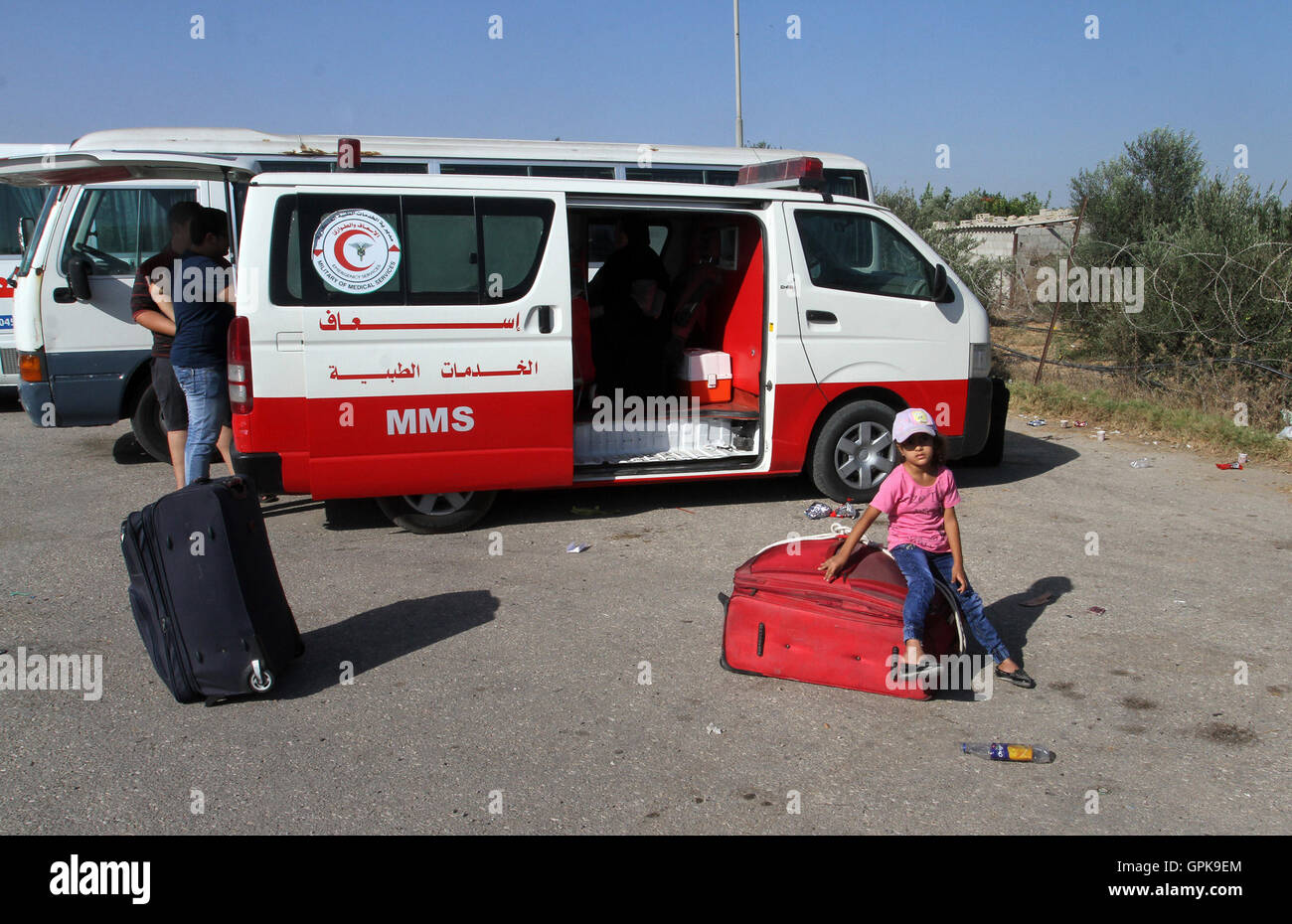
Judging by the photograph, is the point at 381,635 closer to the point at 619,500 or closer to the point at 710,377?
the point at 619,500

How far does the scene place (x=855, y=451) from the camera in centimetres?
736

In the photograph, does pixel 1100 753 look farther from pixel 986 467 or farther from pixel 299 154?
pixel 299 154

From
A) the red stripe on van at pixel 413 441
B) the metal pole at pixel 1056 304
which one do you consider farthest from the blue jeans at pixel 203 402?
the metal pole at pixel 1056 304

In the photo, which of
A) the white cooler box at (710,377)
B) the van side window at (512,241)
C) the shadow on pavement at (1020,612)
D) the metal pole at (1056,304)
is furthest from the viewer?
the metal pole at (1056,304)

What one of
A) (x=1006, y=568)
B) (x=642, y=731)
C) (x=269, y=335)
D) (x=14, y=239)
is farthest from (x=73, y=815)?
(x=14, y=239)

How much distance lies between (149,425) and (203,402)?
9.74 feet

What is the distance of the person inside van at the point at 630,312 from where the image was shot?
311 inches

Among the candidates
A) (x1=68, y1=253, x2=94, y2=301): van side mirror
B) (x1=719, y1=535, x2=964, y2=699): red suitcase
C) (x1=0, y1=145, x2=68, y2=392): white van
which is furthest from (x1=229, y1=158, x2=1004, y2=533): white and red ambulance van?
(x1=0, y1=145, x2=68, y2=392): white van

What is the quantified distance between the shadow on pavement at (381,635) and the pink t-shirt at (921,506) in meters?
2.11

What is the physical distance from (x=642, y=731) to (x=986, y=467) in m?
5.67

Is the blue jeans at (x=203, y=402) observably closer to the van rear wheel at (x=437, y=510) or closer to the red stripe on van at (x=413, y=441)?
the red stripe on van at (x=413, y=441)

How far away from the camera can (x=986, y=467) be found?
8758 millimetres

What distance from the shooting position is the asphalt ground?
136 inches

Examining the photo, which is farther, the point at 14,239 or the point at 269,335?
the point at 14,239
